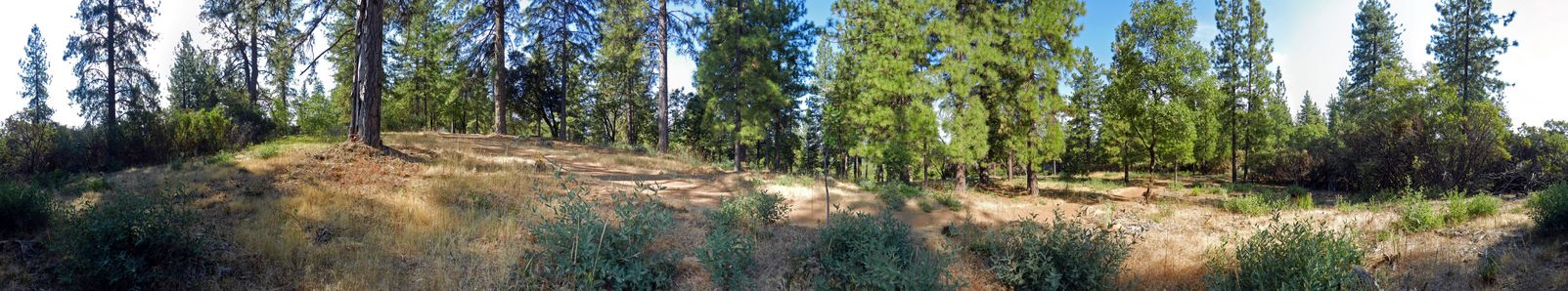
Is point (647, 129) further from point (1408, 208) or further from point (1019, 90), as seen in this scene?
point (1408, 208)

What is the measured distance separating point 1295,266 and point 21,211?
11893 millimetres

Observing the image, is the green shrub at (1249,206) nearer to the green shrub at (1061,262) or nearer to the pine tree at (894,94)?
the pine tree at (894,94)

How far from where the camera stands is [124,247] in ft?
15.2

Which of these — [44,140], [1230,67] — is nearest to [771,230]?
[44,140]

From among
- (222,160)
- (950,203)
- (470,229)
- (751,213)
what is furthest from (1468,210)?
(222,160)

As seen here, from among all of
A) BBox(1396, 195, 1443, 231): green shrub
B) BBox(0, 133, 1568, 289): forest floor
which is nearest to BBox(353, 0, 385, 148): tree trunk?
BBox(0, 133, 1568, 289): forest floor

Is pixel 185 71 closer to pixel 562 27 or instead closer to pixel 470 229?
pixel 562 27

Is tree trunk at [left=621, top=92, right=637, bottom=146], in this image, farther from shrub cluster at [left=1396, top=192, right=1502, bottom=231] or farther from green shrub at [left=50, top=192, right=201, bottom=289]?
shrub cluster at [left=1396, top=192, right=1502, bottom=231]

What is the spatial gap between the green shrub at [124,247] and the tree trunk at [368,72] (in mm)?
5460

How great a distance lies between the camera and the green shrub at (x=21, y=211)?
5352mm

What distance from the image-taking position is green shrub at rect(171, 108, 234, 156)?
11.3 metres

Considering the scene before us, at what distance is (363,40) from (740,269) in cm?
928

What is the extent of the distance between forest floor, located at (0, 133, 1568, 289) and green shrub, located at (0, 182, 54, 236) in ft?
1.92

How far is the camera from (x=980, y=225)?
31.3 ft
